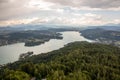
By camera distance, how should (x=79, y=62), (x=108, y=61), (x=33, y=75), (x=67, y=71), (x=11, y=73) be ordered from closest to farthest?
(x=11, y=73), (x=33, y=75), (x=67, y=71), (x=79, y=62), (x=108, y=61)

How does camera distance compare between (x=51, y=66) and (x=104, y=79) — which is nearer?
(x=104, y=79)

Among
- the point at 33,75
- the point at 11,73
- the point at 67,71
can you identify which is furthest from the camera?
the point at 67,71

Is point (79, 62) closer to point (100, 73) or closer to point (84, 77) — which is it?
point (100, 73)

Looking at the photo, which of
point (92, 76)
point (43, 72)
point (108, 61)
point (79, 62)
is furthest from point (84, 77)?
point (108, 61)

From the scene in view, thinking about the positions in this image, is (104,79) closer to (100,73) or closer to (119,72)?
(100,73)

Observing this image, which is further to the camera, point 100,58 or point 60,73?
point 100,58

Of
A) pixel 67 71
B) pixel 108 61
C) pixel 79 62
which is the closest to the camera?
pixel 67 71

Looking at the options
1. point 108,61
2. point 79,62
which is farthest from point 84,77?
point 108,61

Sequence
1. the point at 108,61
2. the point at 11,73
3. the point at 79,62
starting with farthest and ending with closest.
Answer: the point at 108,61 → the point at 79,62 → the point at 11,73

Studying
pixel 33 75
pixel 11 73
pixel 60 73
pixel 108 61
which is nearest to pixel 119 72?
pixel 108 61
